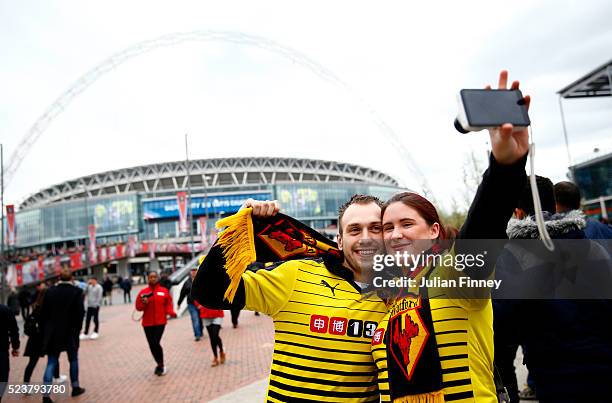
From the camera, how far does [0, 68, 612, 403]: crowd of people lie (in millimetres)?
1452

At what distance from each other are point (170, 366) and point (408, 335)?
7.86m

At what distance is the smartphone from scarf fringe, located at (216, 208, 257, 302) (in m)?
1.22

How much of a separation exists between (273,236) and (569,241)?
133cm

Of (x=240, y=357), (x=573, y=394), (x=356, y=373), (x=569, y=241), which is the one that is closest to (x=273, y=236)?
(x=356, y=373)

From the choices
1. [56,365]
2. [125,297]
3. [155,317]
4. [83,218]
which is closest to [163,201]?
[83,218]

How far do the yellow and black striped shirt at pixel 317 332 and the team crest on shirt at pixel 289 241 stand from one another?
0.19 meters

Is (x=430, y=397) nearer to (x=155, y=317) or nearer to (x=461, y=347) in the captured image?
(x=461, y=347)

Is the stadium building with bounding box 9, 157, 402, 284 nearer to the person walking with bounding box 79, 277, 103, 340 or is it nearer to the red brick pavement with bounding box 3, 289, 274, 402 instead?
the person walking with bounding box 79, 277, 103, 340

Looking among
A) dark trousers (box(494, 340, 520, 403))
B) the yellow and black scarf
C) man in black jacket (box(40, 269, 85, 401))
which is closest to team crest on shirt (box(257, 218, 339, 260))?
the yellow and black scarf

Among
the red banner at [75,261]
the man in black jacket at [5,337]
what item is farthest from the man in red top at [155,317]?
the red banner at [75,261]

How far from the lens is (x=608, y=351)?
1731 millimetres

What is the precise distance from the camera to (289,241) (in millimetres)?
2301

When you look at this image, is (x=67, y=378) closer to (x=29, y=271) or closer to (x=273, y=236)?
(x=273, y=236)

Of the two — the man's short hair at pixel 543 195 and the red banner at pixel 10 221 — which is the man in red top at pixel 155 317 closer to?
the man's short hair at pixel 543 195
